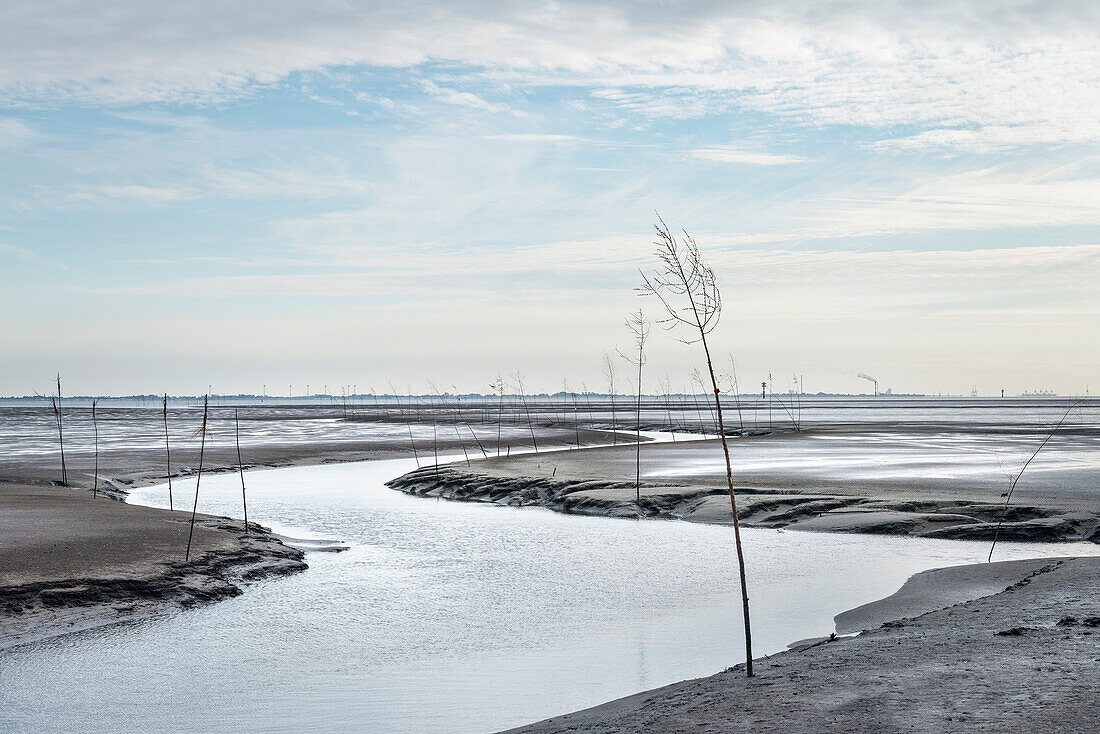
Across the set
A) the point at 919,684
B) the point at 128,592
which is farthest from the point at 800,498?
the point at 919,684

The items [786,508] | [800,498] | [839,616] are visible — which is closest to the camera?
[839,616]

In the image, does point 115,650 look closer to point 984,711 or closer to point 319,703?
point 319,703

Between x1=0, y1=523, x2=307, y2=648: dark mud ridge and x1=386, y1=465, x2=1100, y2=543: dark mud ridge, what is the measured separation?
1076 centimetres

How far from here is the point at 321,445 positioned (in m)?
54.8

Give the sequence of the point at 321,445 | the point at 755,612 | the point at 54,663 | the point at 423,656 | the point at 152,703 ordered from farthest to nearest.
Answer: the point at 321,445
the point at 755,612
the point at 423,656
the point at 54,663
the point at 152,703

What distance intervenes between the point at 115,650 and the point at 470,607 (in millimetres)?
4941

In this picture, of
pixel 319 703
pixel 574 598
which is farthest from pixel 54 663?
pixel 574 598

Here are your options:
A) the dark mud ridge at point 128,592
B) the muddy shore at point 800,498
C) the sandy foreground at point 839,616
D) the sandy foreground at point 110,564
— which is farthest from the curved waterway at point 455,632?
the muddy shore at point 800,498

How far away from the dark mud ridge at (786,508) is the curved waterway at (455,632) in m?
1.00

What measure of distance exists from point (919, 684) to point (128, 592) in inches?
432

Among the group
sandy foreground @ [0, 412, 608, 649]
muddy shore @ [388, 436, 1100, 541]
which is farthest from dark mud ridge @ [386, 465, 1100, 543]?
sandy foreground @ [0, 412, 608, 649]

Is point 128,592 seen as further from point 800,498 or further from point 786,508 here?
point 800,498

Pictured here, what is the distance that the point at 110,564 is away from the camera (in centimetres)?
1431

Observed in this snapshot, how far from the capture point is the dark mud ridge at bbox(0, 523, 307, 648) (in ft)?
38.5
